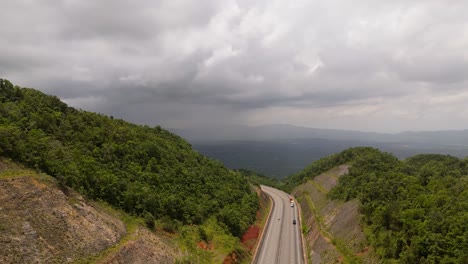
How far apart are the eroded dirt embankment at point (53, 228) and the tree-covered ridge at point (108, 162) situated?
124 inches

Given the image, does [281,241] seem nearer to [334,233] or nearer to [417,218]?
[334,233]

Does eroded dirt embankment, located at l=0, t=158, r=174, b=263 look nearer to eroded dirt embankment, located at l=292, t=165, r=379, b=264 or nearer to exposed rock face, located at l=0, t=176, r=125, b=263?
exposed rock face, located at l=0, t=176, r=125, b=263

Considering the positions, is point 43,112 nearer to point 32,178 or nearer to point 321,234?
point 32,178

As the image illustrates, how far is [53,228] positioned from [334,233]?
140 feet

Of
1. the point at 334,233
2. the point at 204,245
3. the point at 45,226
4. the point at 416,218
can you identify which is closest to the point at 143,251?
the point at 45,226

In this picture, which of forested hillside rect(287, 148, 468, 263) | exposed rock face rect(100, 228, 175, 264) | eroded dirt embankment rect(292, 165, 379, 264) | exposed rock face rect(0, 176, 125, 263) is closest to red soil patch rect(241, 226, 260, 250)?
eroded dirt embankment rect(292, 165, 379, 264)

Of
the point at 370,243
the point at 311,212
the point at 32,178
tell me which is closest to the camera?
the point at 32,178

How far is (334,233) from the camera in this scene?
5200 centimetres

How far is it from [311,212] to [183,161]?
3311 cm

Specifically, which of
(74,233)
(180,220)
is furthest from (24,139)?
(180,220)

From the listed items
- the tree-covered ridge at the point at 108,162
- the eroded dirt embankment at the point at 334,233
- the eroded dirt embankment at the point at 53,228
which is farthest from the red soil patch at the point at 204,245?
the eroded dirt embankment at the point at 334,233

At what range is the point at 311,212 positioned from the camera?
7319cm

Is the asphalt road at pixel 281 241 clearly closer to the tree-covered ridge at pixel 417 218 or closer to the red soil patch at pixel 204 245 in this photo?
the red soil patch at pixel 204 245

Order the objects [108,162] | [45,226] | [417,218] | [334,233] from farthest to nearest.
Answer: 1. [334,233]
2. [108,162]
3. [417,218]
4. [45,226]
